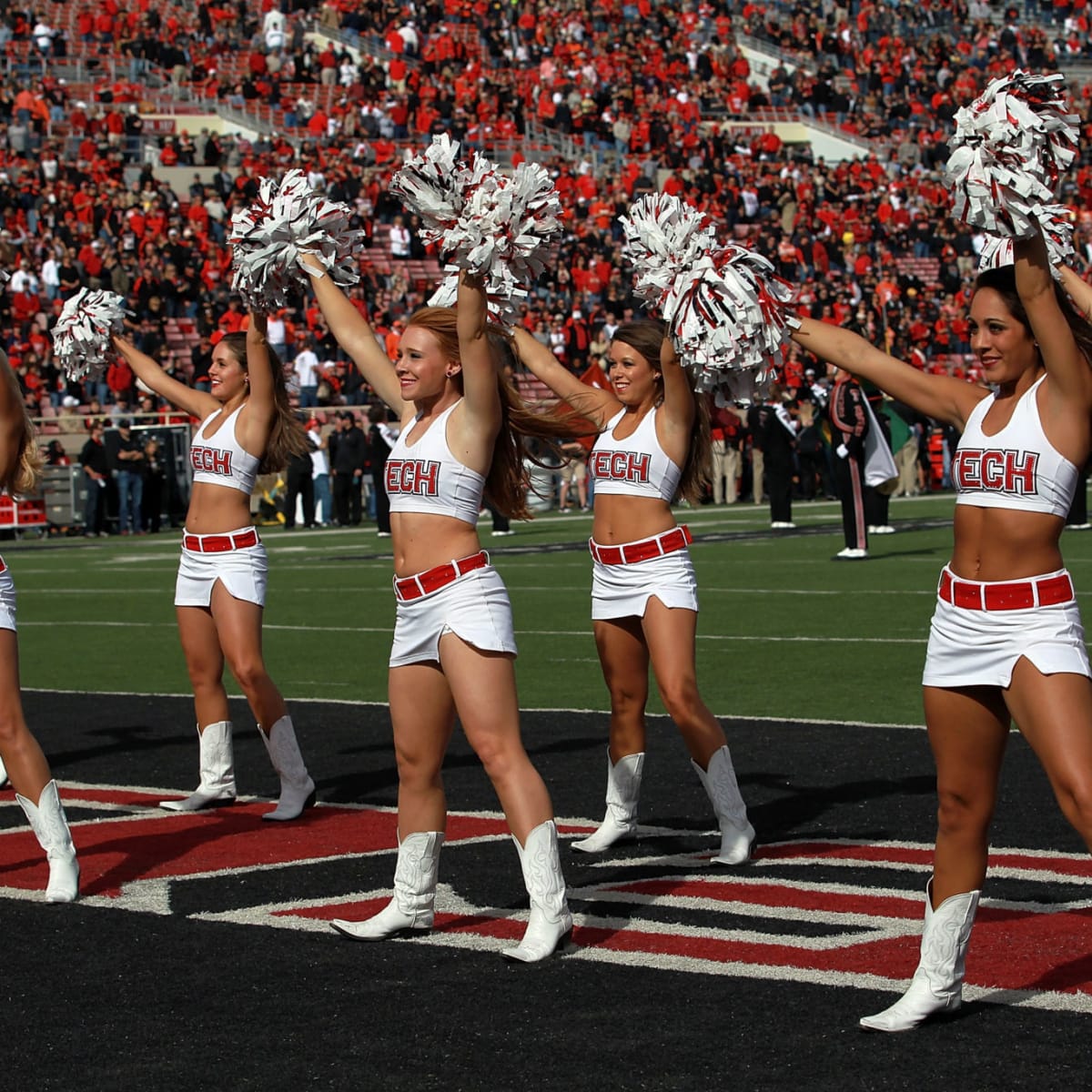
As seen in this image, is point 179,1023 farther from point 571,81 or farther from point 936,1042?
point 571,81

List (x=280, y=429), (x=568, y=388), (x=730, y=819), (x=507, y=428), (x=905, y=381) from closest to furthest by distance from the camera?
(x=905, y=381), (x=507, y=428), (x=730, y=819), (x=568, y=388), (x=280, y=429)

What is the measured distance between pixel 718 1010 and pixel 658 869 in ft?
5.86

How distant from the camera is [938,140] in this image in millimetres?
47719

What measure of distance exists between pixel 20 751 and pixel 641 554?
84.3 inches

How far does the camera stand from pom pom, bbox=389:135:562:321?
5254 mm

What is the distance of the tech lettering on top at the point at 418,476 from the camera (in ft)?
18.3

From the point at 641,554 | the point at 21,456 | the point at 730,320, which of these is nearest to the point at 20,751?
the point at 21,456

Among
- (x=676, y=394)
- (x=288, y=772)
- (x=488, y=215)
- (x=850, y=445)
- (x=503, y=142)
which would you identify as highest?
(x=503, y=142)

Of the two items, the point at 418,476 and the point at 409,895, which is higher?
the point at 418,476

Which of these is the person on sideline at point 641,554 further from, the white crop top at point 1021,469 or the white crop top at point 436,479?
the white crop top at point 1021,469

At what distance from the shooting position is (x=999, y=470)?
4.55 m

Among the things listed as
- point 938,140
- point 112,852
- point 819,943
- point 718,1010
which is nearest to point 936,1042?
point 718,1010

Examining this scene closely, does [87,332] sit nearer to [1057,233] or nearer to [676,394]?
[676,394]

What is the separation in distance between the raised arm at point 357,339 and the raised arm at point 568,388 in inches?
33.6
